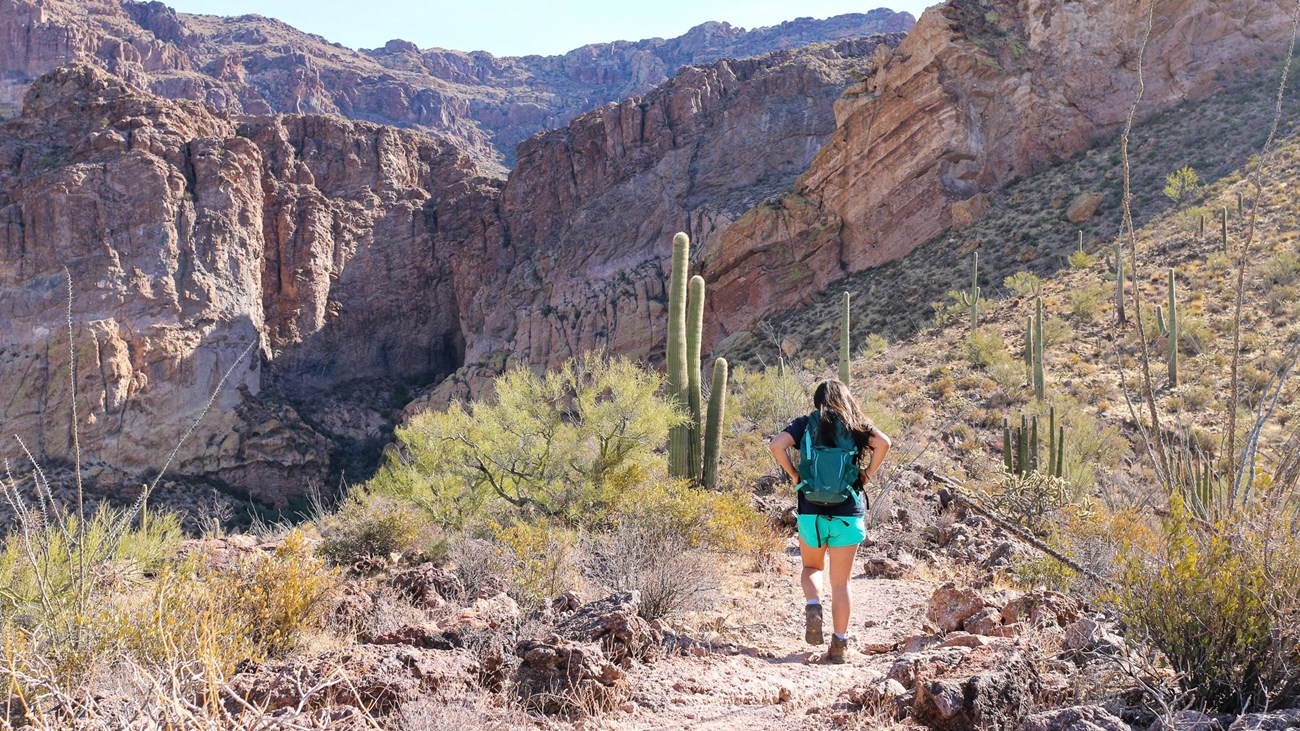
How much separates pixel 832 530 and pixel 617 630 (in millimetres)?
1326

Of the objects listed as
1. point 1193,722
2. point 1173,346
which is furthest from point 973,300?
point 1193,722

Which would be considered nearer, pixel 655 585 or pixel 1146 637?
pixel 1146 637

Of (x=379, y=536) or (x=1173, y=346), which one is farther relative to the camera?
(x=1173, y=346)

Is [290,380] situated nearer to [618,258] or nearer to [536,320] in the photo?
[536,320]

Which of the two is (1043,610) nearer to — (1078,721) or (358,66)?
(1078,721)

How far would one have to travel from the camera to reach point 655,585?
500cm

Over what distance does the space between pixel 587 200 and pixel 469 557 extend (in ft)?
164

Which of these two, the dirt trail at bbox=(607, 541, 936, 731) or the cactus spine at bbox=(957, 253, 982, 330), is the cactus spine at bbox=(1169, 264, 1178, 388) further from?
the dirt trail at bbox=(607, 541, 936, 731)

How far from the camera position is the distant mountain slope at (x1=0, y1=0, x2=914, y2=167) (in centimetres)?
Result: 8412

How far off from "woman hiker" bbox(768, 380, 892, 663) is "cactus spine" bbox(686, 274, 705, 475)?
5538 millimetres

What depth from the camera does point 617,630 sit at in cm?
411

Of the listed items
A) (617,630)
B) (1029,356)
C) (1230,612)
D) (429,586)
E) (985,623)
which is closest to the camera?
(1230,612)

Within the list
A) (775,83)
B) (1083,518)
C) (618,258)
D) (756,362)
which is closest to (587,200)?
(618,258)

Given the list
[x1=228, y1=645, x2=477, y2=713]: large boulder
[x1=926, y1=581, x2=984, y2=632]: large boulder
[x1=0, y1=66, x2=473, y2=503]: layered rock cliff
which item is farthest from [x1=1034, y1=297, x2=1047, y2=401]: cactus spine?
[x1=0, y1=66, x2=473, y2=503]: layered rock cliff
